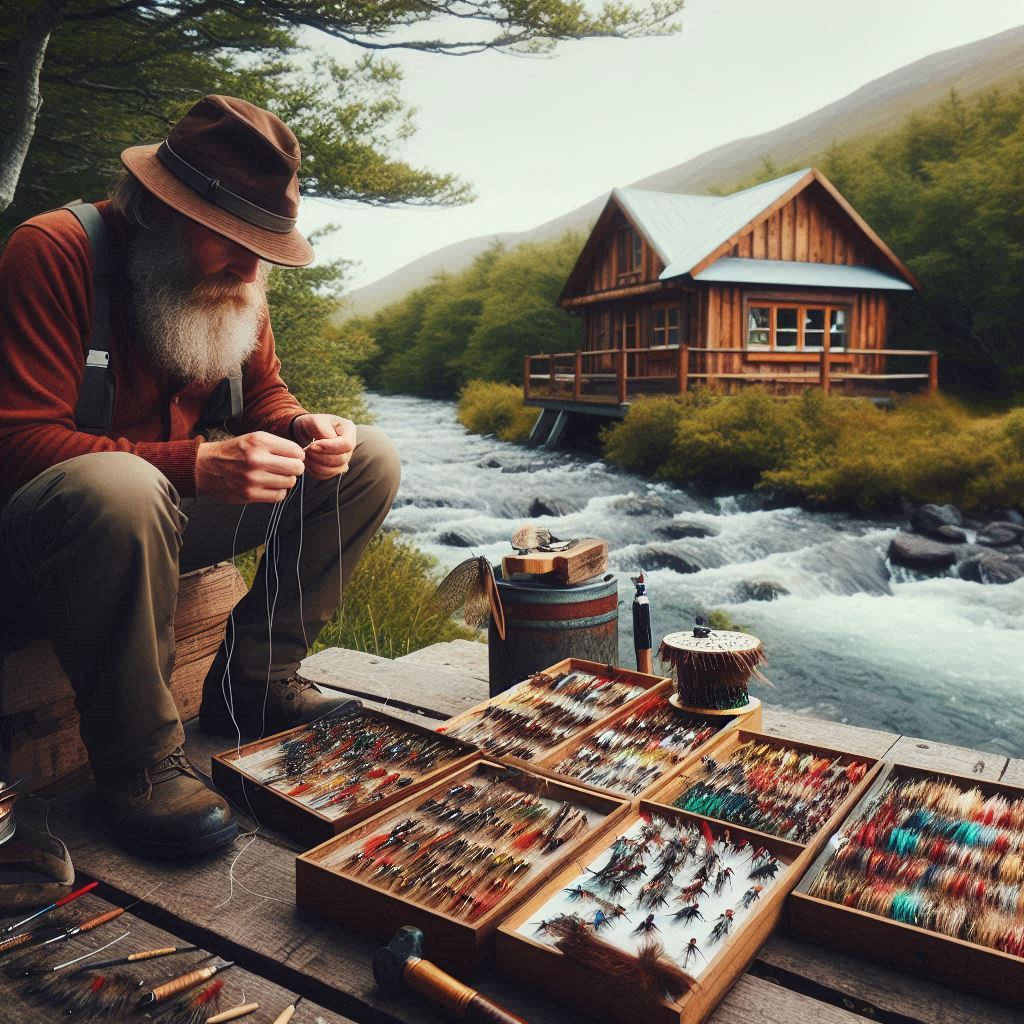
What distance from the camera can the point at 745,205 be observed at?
60.8 ft

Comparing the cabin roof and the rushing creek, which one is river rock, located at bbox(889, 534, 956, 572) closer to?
the rushing creek

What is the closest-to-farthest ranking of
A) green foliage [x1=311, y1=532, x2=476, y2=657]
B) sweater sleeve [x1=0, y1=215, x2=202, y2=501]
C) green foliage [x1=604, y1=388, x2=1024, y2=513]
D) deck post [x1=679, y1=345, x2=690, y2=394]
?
sweater sleeve [x1=0, y1=215, x2=202, y2=501] < green foliage [x1=311, y1=532, x2=476, y2=657] < green foliage [x1=604, y1=388, x2=1024, y2=513] < deck post [x1=679, y1=345, x2=690, y2=394]

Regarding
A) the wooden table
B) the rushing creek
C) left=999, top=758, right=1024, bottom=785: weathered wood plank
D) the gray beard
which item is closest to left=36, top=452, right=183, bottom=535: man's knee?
the gray beard

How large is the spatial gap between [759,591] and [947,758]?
6.64m

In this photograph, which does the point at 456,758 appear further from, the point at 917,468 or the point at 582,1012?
the point at 917,468

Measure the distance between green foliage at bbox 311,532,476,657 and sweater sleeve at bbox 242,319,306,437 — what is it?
1.89 meters

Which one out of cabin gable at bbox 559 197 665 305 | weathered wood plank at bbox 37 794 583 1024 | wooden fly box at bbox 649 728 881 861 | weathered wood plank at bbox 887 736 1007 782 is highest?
cabin gable at bbox 559 197 665 305

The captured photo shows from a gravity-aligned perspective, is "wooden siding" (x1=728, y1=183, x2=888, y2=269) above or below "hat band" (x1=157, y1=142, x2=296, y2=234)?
above

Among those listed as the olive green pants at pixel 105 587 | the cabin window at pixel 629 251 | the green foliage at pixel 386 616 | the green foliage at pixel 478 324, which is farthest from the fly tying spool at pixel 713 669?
the green foliage at pixel 478 324

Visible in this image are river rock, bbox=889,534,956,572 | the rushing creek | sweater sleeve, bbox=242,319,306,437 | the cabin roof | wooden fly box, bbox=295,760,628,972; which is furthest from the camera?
the cabin roof

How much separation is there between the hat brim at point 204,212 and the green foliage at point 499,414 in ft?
55.2

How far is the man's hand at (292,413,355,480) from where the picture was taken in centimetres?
214

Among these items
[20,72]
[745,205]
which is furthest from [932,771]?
[745,205]

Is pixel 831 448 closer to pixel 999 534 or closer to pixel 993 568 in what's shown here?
pixel 999 534
